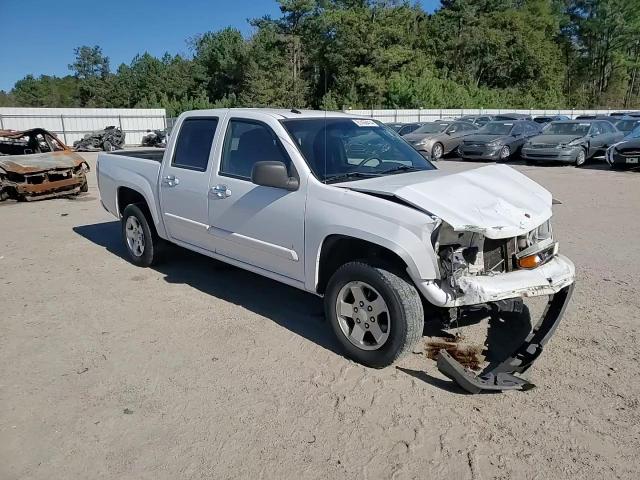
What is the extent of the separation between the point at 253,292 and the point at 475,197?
2.65m

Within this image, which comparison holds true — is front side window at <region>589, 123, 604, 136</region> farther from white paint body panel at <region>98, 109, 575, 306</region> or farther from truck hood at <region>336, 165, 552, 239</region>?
truck hood at <region>336, 165, 552, 239</region>

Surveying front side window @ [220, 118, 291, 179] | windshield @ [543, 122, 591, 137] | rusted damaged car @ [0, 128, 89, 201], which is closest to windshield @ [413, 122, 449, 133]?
windshield @ [543, 122, 591, 137]

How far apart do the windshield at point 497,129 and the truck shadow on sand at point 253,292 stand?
1651 cm

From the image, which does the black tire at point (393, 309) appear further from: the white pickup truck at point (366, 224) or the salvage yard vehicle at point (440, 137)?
the salvage yard vehicle at point (440, 137)

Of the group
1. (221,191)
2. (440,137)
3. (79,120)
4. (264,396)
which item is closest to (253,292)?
(221,191)

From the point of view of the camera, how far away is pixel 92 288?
5.63 meters

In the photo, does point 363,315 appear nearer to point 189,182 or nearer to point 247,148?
point 247,148

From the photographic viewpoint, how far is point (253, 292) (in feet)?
17.9

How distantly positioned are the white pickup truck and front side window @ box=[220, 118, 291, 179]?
12 mm

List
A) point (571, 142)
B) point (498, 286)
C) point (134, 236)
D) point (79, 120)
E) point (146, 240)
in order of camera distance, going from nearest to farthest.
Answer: point (498, 286)
point (146, 240)
point (134, 236)
point (571, 142)
point (79, 120)

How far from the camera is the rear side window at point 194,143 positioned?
511 centimetres

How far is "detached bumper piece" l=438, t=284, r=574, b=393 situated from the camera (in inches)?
132

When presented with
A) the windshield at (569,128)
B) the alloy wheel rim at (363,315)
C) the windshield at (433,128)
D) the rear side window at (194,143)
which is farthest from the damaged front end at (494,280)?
the windshield at (433,128)

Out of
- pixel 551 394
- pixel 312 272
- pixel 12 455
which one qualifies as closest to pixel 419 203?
pixel 312 272
